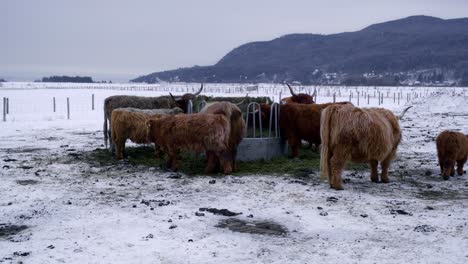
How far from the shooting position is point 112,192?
674 cm

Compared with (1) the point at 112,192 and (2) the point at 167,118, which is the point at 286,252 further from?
(2) the point at 167,118

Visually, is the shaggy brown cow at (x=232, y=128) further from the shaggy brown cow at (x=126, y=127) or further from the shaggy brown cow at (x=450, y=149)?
the shaggy brown cow at (x=450, y=149)

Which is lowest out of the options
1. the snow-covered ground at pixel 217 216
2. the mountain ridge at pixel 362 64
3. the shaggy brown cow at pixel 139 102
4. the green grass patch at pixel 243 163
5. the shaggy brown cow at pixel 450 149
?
the snow-covered ground at pixel 217 216

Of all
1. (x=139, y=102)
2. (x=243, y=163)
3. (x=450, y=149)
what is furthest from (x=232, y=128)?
(x=139, y=102)

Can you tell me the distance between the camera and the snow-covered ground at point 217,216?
14.5 ft

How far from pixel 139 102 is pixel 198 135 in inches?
151

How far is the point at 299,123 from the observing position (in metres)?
9.41

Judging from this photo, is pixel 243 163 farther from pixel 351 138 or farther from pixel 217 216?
pixel 217 216

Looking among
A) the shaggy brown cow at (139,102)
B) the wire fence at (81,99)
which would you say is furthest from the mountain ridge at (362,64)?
the shaggy brown cow at (139,102)

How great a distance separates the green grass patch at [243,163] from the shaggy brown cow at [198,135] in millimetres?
377

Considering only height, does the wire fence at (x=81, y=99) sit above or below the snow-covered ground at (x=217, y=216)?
above

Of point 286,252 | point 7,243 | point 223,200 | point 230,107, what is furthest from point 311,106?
point 7,243

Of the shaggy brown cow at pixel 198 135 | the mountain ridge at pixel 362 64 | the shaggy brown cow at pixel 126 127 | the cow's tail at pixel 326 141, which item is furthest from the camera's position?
the mountain ridge at pixel 362 64

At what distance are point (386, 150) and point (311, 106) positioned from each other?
9.37 ft
